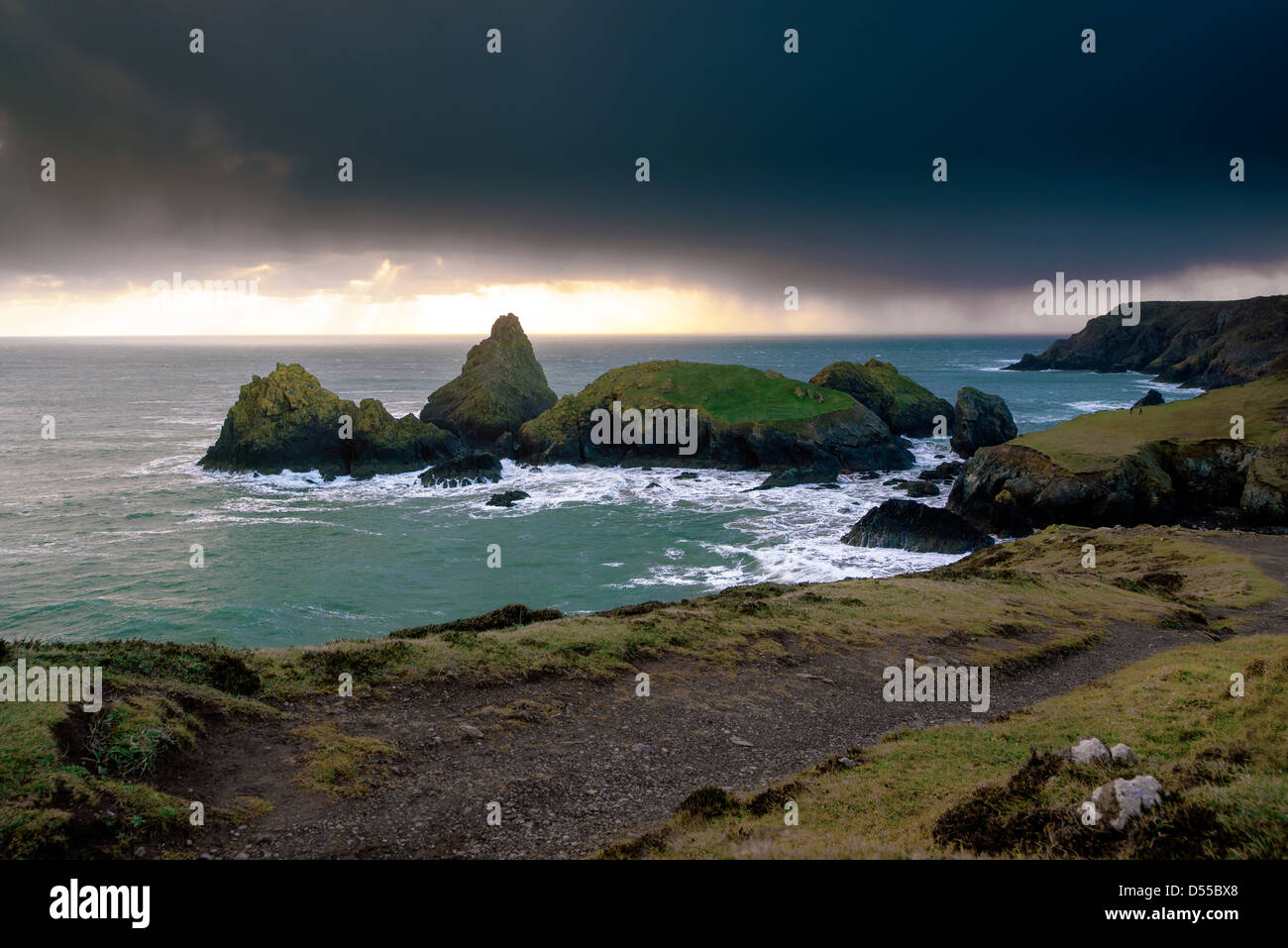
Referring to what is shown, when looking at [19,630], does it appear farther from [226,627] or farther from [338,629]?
Answer: [338,629]

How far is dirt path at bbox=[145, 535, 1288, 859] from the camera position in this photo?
11867mm

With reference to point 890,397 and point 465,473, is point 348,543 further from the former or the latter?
point 890,397

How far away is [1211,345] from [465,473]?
17790 cm

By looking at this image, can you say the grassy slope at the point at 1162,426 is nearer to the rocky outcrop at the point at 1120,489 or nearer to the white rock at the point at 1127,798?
the rocky outcrop at the point at 1120,489

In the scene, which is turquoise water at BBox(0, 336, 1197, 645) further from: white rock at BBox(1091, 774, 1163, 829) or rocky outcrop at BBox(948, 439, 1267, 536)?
white rock at BBox(1091, 774, 1163, 829)

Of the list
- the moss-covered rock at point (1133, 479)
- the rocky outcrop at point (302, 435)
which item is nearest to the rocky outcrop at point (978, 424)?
the moss-covered rock at point (1133, 479)

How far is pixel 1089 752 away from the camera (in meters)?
12.0

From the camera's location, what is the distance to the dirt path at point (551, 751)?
11.9m

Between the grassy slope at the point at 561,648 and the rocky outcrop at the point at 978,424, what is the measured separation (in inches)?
1522

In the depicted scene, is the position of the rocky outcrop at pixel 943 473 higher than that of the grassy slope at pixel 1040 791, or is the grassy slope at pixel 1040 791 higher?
the rocky outcrop at pixel 943 473

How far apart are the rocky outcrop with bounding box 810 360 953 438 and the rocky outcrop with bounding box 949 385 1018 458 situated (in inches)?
478

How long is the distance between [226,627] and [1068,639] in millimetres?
42116

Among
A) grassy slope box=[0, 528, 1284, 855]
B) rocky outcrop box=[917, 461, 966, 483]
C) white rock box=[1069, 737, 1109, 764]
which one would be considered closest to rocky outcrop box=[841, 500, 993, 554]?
grassy slope box=[0, 528, 1284, 855]
